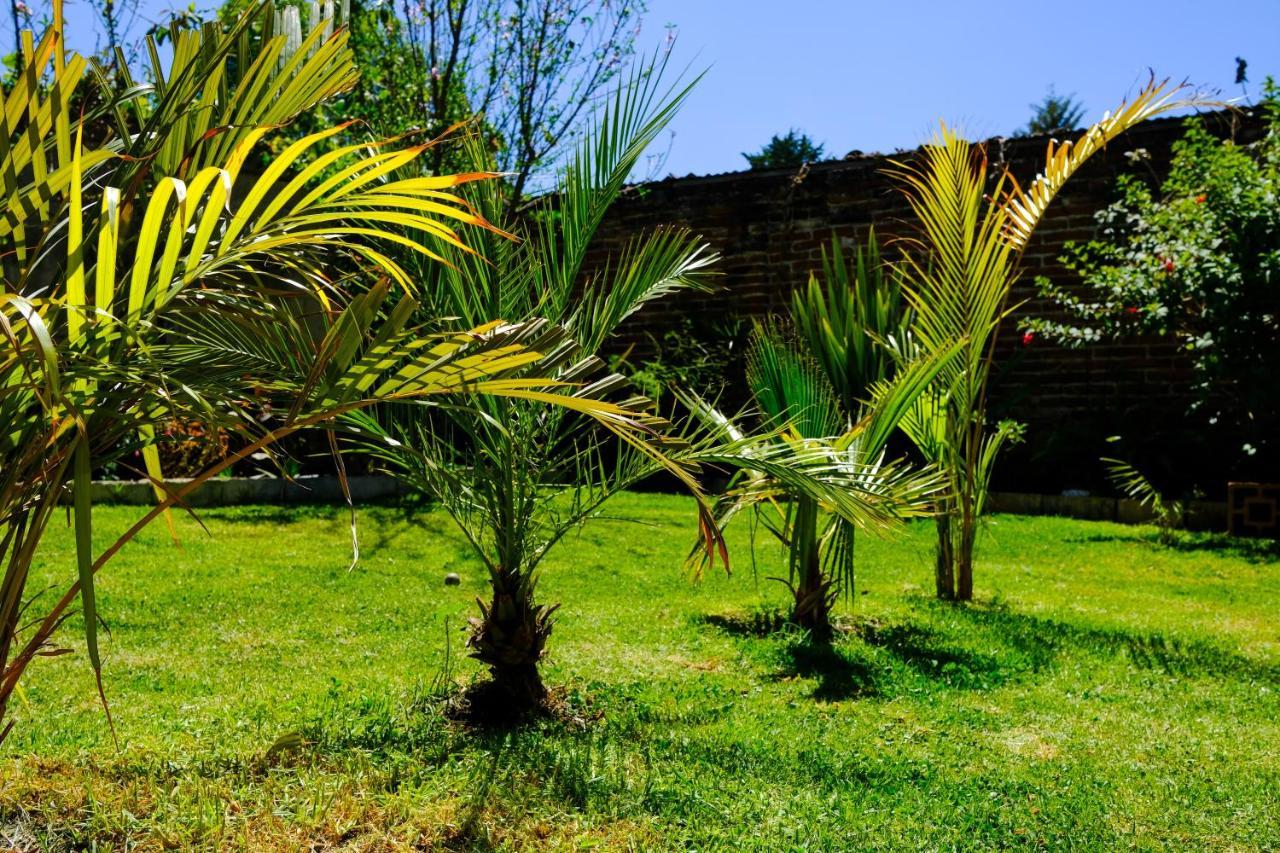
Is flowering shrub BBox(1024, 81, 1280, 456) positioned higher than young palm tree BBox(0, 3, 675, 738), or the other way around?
flowering shrub BBox(1024, 81, 1280, 456)

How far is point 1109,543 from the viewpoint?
7539 millimetres

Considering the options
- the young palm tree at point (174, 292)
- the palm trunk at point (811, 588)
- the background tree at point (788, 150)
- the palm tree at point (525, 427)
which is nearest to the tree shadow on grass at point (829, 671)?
the palm trunk at point (811, 588)

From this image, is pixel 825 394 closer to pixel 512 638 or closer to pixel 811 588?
pixel 811 588

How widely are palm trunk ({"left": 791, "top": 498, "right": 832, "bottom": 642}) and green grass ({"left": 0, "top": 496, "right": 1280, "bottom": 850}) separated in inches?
7.6

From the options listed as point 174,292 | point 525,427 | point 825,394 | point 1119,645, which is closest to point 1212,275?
point 1119,645

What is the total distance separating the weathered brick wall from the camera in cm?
896

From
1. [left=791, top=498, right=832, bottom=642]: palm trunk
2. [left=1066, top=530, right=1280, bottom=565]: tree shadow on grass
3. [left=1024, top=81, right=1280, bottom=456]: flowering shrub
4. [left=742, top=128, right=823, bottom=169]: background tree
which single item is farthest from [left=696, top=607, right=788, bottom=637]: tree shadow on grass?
[left=742, top=128, right=823, bottom=169]: background tree

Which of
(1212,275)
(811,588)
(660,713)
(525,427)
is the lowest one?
(660,713)

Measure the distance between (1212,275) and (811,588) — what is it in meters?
4.64

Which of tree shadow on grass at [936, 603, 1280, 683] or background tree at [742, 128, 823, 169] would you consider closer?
tree shadow on grass at [936, 603, 1280, 683]

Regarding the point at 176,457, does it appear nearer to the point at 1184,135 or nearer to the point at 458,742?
the point at 458,742

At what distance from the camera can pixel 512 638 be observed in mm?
3686

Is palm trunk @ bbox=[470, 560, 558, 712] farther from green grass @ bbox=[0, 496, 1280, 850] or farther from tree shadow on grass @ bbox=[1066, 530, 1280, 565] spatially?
tree shadow on grass @ bbox=[1066, 530, 1280, 565]

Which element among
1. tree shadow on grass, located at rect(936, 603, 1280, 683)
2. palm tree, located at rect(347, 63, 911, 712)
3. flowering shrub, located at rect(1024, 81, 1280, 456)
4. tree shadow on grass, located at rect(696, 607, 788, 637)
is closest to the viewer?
palm tree, located at rect(347, 63, 911, 712)
